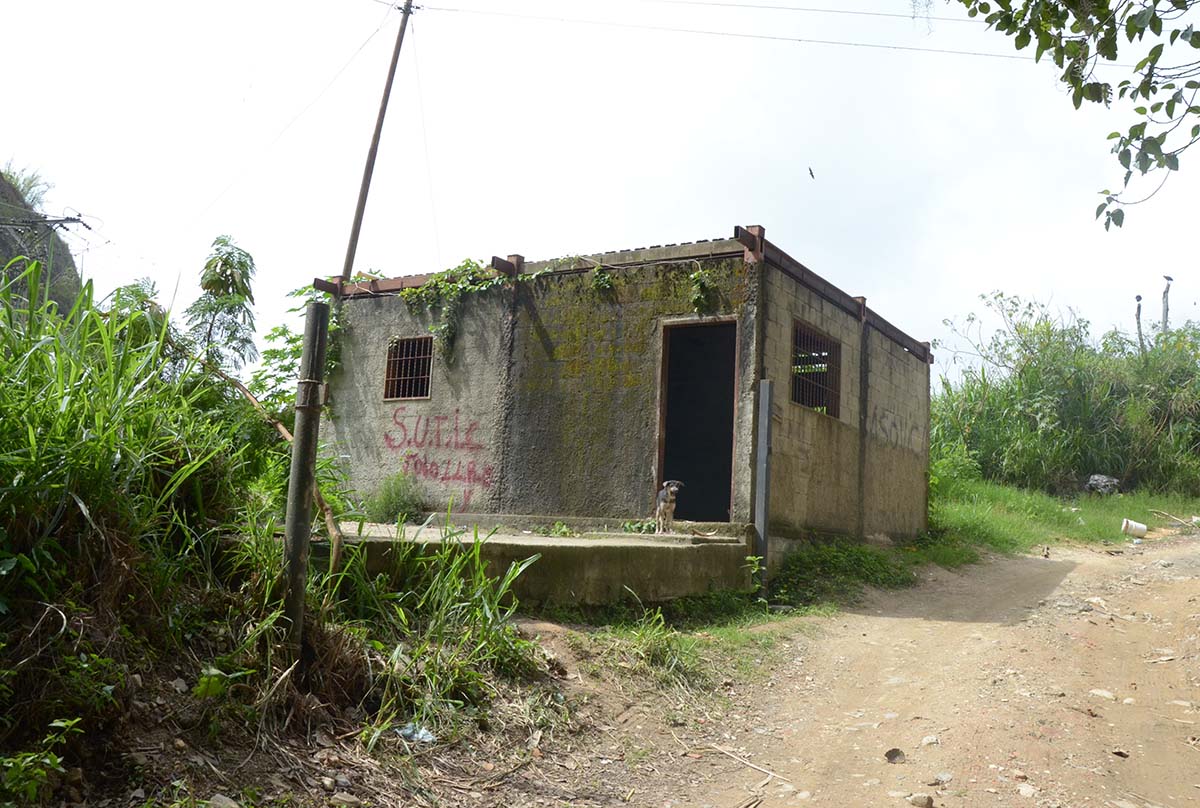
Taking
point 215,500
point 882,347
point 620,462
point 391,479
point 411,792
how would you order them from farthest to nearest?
point 882,347 → point 391,479 → point 620,462 → point 215,500 → point 411,792

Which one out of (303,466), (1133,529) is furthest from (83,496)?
(1133,529)

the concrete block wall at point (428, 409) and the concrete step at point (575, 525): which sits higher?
the concrete block wall at point (428, 409)

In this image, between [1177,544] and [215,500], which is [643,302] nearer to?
[215,500]

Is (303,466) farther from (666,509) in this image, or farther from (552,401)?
(552,401)

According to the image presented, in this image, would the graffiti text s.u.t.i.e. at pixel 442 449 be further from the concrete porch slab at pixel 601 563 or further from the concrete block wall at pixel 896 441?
the concrete block wall at pixel 896 441

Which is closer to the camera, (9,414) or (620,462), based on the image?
(9,414)

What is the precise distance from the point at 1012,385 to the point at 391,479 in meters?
15.6

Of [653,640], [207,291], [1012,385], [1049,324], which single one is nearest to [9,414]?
[653,640]

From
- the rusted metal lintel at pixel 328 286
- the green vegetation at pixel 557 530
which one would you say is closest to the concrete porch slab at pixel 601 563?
the green vegetation at pixel 557 530

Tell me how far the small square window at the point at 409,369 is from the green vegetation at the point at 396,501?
1163 millimetres

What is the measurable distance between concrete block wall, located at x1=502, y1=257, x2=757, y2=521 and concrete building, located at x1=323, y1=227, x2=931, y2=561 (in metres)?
0.02

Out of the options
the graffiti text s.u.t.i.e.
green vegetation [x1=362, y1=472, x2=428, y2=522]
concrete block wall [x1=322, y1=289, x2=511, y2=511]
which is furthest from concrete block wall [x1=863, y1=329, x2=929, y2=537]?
green vegetation [x1=362, y1=472, x2=428, y2=522]

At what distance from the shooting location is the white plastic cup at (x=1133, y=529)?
15.5 metres

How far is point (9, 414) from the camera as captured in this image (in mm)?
3223
